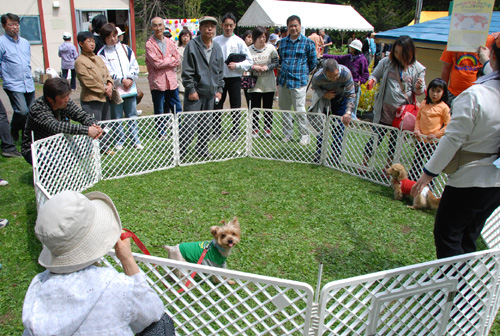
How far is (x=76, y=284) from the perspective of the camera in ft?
4.97

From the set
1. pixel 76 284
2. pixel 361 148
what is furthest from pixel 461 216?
pixel 361 148

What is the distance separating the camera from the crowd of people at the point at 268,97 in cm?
244

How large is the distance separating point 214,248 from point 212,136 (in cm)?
372

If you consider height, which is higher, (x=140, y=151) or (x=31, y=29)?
(x=31, y=29)

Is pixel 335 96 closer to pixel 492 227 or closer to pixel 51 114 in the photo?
pixel 492 227

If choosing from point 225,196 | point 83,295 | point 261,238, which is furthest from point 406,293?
point 225,196

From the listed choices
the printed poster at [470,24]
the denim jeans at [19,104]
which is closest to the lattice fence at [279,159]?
the printed poster at [470,24]

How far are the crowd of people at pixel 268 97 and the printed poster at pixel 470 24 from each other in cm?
18

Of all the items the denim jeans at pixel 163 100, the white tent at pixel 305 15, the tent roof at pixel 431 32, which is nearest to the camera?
the denim jeans at pixel 163 100

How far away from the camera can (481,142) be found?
2412 mm

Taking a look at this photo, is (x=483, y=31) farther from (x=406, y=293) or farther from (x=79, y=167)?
(x=79, y=167)

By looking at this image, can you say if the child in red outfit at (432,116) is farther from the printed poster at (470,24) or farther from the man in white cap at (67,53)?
the man in white cap at (67,53)

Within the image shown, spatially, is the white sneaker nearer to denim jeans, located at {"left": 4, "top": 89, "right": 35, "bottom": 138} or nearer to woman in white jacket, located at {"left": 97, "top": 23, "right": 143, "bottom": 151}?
woman in white jacket, located at {"left": 97, "top": 23, "right": 143, "bottom": 151}

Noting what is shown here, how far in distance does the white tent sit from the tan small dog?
49.6 feet
